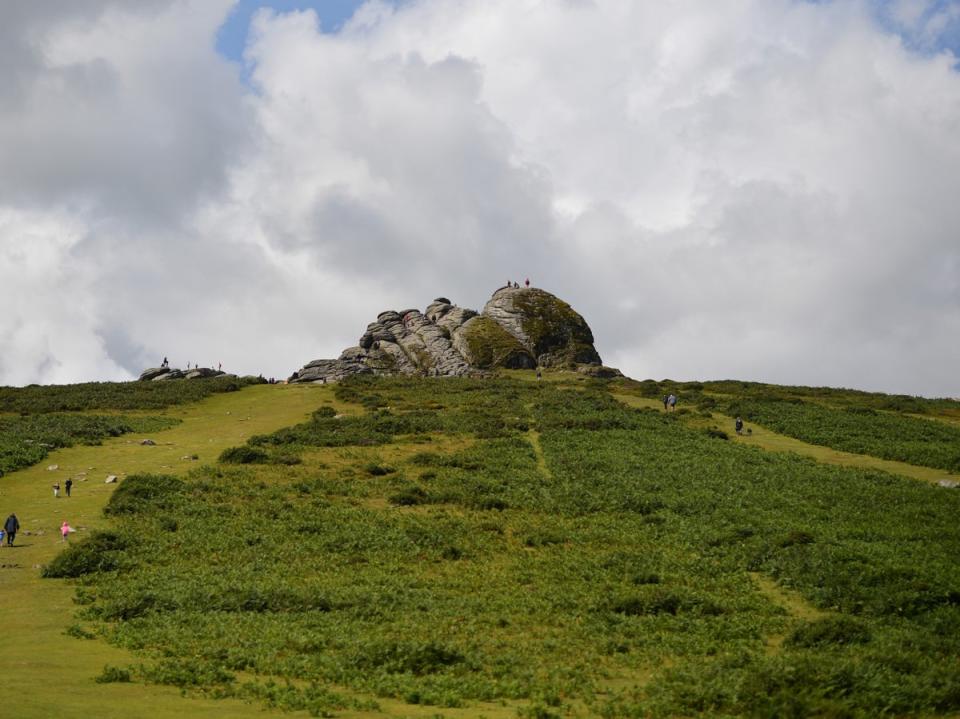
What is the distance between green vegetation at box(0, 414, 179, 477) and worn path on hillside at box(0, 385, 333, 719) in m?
1.10

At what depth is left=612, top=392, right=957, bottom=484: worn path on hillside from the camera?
51053 mm

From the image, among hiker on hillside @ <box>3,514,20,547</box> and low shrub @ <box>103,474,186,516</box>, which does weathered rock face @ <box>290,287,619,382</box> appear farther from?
hiker on hillside @ <box>3,514,20,547</box>

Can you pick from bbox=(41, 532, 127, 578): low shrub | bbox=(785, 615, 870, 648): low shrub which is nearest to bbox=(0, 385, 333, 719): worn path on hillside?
bbox=(41, 532, 127, 578): low shrub

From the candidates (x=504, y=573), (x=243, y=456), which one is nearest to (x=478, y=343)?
(x=243, y=456)

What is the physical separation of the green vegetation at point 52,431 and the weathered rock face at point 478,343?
35994 millimetres

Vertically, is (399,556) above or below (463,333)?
below

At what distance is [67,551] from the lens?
3303cm

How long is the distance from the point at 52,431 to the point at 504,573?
141 feet

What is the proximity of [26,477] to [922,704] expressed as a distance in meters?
45.9

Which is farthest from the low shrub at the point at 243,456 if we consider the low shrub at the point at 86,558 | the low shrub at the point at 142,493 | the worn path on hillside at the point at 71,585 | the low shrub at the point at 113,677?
the low shrub at the point at 113,677

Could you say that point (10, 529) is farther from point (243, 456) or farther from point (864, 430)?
point (864, 430)

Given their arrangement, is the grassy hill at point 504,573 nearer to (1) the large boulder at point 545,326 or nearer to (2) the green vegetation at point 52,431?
(2) the green vegetation at point 52,431

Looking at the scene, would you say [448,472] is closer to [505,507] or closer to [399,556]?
[505,507]

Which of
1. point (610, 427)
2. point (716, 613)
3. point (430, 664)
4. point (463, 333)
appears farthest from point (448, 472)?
point (463, 333)
